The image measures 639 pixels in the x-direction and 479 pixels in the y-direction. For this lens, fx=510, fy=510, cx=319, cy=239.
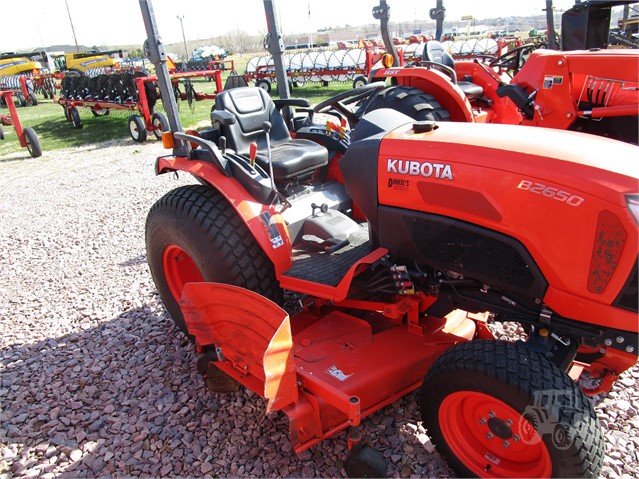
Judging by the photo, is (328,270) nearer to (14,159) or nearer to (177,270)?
(177,270)

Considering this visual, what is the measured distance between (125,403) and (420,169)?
6.15 feet

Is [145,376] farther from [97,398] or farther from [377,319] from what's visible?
[377,319]

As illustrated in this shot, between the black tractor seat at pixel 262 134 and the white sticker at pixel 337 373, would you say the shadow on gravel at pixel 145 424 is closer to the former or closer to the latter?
the white sticker at pixel 337 373

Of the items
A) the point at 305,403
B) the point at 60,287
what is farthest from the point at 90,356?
the point at 305,403

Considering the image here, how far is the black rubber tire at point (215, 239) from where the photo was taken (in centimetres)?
253

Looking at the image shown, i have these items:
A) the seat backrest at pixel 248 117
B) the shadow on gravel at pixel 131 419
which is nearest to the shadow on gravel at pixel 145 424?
the shadow on gravel at pixel 131 419

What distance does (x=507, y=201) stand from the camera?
172 cm

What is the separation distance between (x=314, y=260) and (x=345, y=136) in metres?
1.15

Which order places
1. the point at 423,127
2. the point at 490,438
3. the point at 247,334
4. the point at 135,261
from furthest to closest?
the point at 135,261
the point at 247,334
the point at 423,127
the point at 490,438

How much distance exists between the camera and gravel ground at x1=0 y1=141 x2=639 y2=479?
7.06 ft

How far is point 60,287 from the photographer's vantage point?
391 cm

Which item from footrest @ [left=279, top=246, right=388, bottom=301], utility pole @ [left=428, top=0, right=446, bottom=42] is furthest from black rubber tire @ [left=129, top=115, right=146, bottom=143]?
footrest @ [left=279, top=246, right=388, bottom=301]

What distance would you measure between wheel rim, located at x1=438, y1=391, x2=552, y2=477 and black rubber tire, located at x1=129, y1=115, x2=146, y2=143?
8.81 m

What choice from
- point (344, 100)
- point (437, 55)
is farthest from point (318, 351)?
point (437, 55)
